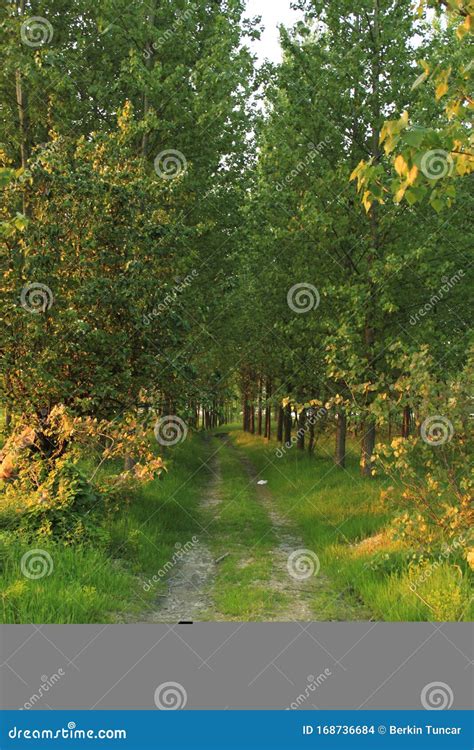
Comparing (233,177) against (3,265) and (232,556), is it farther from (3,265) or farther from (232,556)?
(232,556)

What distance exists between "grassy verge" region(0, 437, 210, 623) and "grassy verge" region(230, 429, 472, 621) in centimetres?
322

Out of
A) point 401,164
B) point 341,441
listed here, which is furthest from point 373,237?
point 401,164

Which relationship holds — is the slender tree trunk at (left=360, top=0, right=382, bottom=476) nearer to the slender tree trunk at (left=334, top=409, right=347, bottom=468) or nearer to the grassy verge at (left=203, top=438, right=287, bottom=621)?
the slender tree trunk at (left=334, top=409, right=347, bottom=468)

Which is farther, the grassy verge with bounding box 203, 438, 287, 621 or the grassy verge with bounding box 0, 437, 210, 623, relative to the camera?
the grassy verge with bounding box 203, 438, 287, 621

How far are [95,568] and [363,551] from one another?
4.91m

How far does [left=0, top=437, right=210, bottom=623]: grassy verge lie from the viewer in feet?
23.3

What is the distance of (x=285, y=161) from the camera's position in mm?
16234

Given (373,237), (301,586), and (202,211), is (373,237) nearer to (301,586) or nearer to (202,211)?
Answer: (202,211)

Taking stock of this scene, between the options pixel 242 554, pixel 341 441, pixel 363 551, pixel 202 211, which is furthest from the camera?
pixel 341 441

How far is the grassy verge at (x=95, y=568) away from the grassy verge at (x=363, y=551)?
3218mm

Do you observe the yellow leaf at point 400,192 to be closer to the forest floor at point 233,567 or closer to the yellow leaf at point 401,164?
the yellow leaf at point 401,164

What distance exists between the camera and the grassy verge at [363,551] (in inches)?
289

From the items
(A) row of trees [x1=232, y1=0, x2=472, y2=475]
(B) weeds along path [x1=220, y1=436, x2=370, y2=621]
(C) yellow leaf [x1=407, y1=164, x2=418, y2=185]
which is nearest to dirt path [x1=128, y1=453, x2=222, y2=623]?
(B) weeds along path [x1=220, y1=436, x2=370, y2=621]

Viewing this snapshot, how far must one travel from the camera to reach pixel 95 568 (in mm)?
8586
